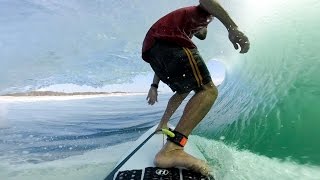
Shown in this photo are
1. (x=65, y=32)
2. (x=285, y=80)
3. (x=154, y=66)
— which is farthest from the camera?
(x=65, y=32)

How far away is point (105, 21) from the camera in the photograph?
467 inches

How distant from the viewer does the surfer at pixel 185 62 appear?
12.2 feet

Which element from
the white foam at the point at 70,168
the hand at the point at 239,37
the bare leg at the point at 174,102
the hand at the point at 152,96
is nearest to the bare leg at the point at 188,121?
the hand at the point at 239,37

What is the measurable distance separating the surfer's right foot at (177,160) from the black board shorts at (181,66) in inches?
21.9

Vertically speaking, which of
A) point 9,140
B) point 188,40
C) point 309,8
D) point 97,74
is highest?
point 188,40

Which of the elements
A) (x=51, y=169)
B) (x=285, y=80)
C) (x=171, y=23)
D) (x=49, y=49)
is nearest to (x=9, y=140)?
(x=51, y=169)

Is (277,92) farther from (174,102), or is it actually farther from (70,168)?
(70,168)

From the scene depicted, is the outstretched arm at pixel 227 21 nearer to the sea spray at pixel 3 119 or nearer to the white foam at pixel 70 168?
the white foam at pixel 70 168

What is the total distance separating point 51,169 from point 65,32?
7396 mm

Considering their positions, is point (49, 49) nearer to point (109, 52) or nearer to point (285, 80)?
point (109, 52)

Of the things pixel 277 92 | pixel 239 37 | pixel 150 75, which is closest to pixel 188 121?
pixel 239 37

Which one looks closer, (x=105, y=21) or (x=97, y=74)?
(x=105, y=21)

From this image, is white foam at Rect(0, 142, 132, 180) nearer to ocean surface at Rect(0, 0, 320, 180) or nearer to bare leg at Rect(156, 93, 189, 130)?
ocean surface at Rect(0, 0, 320, 180)

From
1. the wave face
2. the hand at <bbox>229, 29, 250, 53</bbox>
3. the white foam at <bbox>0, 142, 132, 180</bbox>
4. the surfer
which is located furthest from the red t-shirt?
the wave face
